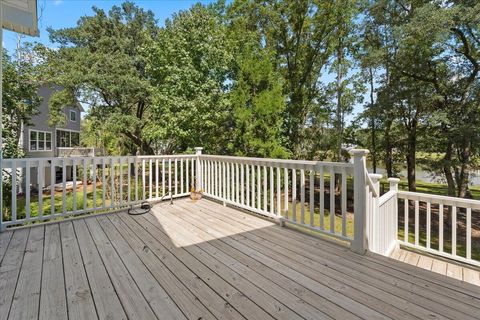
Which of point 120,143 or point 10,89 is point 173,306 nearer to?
point 120,143

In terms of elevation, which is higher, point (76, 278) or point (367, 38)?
point (367, 38)

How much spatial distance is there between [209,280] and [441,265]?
9.77 feet

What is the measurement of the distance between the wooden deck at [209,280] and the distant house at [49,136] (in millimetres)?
10199

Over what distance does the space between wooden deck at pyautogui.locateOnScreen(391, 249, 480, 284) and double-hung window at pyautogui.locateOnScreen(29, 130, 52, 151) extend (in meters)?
15.6

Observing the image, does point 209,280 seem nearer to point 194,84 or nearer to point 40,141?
point 194,84

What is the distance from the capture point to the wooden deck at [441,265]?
2727mm

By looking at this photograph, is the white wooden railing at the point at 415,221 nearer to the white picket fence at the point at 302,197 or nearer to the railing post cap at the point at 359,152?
the white picket fence at the point at 302,197

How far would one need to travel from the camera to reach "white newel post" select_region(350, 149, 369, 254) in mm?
2283

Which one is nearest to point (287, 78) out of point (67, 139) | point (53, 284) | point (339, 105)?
point (339, 105)

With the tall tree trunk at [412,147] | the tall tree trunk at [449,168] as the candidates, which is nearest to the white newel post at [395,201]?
the tall tree trunk at [449,168]

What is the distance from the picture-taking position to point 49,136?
13.8 m

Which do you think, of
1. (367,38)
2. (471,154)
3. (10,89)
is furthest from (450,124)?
(10,89)

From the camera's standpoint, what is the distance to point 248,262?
219 cm

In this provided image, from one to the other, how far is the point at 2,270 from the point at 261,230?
2492 millimetres
